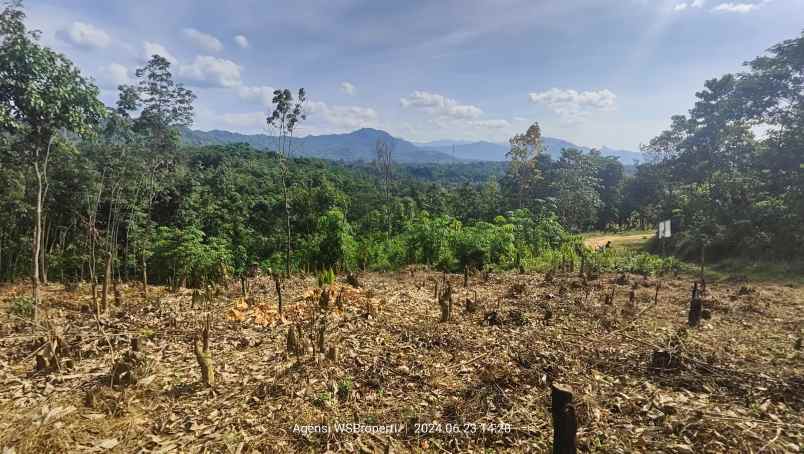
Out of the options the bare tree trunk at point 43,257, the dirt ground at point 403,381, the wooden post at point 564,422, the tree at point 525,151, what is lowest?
the bare tree trunk at point 43,257

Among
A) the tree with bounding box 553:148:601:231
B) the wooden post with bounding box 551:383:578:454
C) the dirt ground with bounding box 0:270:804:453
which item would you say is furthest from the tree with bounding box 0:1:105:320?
the tree with bounding box 553:148:601:231

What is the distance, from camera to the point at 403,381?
12.4 ft

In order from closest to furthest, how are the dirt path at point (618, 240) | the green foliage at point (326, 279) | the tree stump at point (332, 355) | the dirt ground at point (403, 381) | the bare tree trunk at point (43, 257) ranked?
1. the dirt ground at point (403, 381)
2. the tree stump at point (332, 355)
3. the green foliage at point (326, 279)
4. the bare tree trunk at point (43, 257)
5. the dirt path at point (618, 240)

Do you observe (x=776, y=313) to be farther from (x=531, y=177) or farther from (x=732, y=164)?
(x=531, y=177)

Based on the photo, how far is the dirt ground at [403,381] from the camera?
2.84 metres

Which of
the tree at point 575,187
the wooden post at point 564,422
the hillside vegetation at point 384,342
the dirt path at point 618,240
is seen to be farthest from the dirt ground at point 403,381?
the tree at point 575,187

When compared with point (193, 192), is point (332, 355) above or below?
below

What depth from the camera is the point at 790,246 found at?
39.6ft

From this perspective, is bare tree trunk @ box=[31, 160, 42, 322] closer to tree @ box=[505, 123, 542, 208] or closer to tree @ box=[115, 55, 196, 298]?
tree @ box=[115, 55, 196, 298]

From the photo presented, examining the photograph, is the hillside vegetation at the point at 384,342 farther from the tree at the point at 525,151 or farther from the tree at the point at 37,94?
the tree at the point at 525,151

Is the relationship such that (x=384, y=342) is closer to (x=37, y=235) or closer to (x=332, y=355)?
(x=332, y=355)

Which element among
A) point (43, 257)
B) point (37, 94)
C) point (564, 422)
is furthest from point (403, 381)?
point (43, 257)

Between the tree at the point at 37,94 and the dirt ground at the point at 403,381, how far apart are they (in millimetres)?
2811

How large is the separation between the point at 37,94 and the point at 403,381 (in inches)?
238
